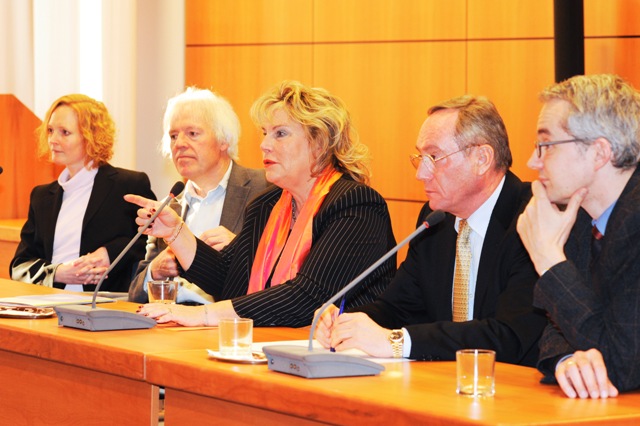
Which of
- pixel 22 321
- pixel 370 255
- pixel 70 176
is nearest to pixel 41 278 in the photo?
pixel 70 176

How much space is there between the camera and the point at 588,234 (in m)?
2.44

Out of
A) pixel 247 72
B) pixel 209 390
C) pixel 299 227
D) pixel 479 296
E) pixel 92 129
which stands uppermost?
pixel 247 72

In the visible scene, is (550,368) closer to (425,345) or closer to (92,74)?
(425,345)

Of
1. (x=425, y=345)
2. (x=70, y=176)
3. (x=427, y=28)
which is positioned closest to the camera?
(x=425, y=345)

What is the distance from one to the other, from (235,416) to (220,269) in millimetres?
1387

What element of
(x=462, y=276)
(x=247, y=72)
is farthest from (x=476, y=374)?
Answer: (x=247, y=72)

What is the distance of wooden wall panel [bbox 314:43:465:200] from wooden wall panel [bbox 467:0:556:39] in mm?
153

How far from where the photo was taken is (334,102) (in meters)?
3.67

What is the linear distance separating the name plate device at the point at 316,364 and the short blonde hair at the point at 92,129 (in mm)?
2947

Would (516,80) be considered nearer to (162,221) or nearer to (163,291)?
(162,221)

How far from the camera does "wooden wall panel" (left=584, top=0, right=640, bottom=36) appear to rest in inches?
190

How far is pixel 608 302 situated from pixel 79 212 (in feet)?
10.4

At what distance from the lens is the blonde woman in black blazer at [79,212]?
15.4ft

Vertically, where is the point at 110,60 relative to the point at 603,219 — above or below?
above
